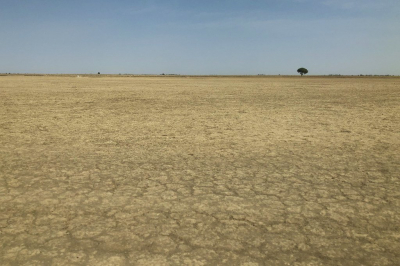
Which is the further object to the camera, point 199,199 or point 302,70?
point 302,70

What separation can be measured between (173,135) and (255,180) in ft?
8.16

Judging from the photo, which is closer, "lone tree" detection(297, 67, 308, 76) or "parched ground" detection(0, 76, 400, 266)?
"parched ground" detection(0, 76, 400, 266)

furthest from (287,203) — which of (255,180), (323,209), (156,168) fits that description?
(156,168)

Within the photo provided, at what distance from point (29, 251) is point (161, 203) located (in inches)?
38.0

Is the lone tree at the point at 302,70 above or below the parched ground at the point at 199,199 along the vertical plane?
above

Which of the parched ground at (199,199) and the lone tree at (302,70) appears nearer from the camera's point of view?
the parched ground at (199,199)

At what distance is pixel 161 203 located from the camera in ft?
7.94

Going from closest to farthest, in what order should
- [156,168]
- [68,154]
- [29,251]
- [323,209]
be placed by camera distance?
1. [29,251]
2. [323,209]
3. [156,168]
4. [68,154]

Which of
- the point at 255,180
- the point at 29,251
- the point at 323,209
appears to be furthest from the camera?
the point at 255,180

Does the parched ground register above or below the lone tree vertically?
below

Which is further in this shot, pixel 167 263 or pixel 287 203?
pixel 287 203

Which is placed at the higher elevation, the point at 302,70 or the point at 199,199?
the point at 302,70

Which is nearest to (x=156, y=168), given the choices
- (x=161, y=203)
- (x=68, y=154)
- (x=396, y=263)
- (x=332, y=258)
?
(x=161, y=203)

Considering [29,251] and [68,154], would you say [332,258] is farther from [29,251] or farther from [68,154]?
[68,154]
